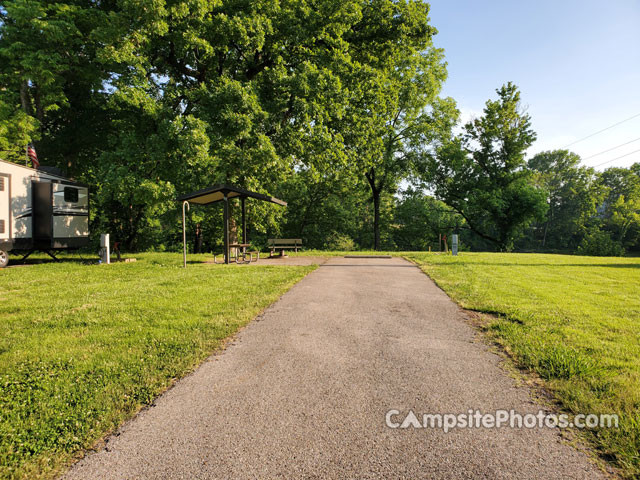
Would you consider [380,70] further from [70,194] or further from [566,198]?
[566,198]

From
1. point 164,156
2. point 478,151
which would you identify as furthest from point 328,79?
point 478,151

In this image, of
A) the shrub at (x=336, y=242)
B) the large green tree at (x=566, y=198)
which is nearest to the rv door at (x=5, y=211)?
the shrub at (x=336, y=242)

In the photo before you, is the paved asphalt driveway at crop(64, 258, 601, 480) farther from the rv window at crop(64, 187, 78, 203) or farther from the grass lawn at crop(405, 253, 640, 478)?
the rv window at crop(64, 187, 78, 203)

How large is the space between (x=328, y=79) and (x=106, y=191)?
459 inches

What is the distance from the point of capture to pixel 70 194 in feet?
49.7

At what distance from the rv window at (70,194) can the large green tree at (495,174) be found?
28.5m

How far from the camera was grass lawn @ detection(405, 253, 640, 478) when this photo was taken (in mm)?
2766

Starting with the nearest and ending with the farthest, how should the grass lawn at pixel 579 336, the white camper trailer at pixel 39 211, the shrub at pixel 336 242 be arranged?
the grass lawn at pixel 579 336, the white camper trailer at pixel 39 211, the shrub at pixel 336 242

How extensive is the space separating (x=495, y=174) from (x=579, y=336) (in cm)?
3574

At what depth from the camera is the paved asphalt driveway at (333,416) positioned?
7.14 feet

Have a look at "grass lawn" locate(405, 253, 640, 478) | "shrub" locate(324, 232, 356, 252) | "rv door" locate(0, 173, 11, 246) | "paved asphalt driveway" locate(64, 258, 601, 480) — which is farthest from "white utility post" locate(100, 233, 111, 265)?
"shrub" locate(324, 232, 356, 252)

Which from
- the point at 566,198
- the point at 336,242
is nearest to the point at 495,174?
the point at 336,242

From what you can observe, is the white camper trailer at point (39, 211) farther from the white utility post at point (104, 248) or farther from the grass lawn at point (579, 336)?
the grass lawn at point (579, 336)

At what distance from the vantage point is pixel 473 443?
2.41 meters
